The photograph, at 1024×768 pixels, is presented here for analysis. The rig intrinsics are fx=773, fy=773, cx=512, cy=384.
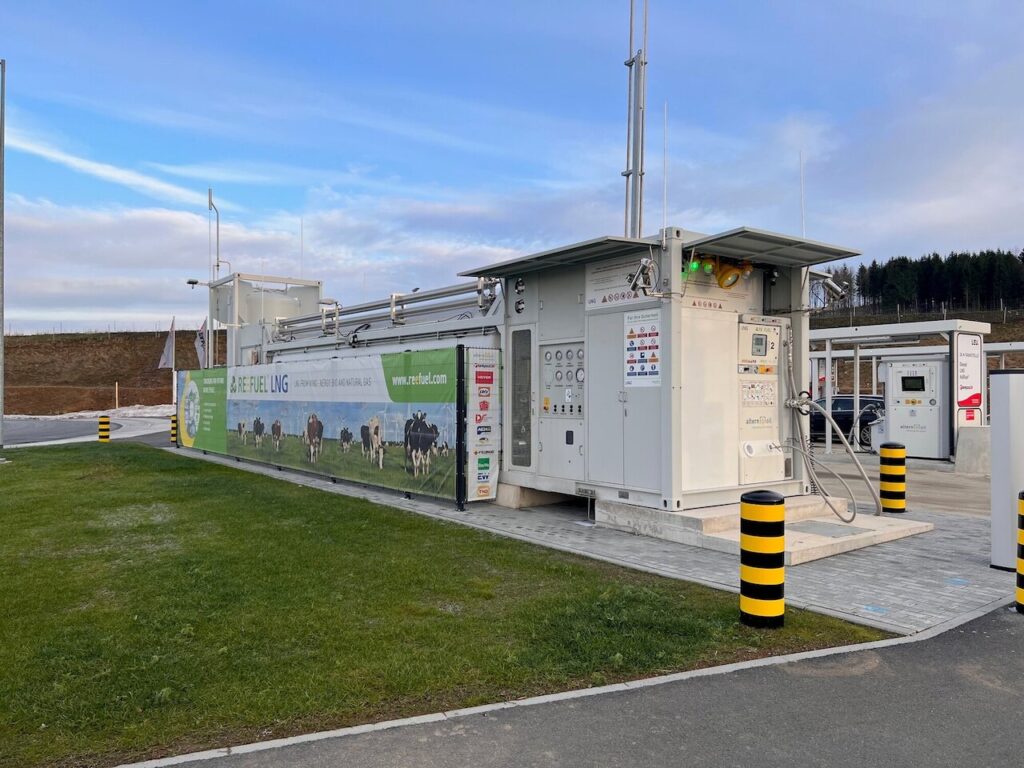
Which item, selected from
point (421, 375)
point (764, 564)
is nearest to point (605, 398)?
point (421, 375)

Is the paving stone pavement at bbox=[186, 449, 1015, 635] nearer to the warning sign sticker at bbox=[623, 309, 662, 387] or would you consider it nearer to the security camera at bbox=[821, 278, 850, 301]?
the warning sign sticker at bbox=[623, 309, 662, 387]

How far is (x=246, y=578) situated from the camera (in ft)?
23.4

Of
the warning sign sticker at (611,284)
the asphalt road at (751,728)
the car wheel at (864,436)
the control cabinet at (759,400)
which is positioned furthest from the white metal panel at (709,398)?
the car wheel at (864,436)

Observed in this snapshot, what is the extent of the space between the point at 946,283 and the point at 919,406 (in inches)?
3087

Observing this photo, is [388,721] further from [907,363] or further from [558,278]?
[907,363]

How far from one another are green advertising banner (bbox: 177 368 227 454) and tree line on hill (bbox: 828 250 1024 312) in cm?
7253

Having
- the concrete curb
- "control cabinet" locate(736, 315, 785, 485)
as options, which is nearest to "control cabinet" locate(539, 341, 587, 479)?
"control cabinet" locate(736, 315, 785, 485)

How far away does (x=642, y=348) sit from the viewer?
9641 millimetres

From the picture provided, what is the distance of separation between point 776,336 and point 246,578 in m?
7.41

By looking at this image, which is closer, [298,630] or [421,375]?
[298,630]

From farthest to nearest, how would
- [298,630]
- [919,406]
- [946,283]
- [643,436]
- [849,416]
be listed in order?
[946,283]
[849,416]
[919,406]
[643,436]
[298,630]

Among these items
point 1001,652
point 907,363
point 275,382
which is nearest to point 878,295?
point 907,363

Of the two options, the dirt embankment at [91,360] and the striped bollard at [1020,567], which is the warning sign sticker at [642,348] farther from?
the dirt embankment at [91,360]

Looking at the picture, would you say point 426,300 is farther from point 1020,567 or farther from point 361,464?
point 1020,567
